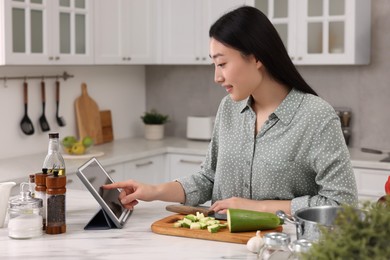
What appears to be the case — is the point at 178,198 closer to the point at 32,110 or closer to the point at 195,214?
the point at 195,214

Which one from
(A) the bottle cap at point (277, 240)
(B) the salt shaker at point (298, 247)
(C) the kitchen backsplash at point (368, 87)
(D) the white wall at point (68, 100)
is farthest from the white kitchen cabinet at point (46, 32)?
(B) the salt shaker at point (298, 247)

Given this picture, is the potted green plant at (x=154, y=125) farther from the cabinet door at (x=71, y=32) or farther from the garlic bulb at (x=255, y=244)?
the garlic bulb at (x=255, y=244)

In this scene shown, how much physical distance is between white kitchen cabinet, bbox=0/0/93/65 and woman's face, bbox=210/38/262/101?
1.85m

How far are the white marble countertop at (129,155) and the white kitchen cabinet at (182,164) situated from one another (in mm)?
39

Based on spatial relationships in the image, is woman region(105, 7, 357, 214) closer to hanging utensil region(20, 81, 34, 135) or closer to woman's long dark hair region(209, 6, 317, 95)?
woman's long dark hair region(209, 6, 317, 95)

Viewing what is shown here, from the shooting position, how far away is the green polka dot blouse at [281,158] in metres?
2.32

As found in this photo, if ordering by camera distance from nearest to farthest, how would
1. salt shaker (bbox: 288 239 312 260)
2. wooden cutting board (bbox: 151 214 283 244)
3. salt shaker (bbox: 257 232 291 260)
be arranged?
salt shaker (bbox: 288 239 312 260)
salt shaker (bbox: 257 232 291 260)
wooden cutting board (bbox: 151 214 283 244)

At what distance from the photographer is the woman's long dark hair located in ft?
7.75

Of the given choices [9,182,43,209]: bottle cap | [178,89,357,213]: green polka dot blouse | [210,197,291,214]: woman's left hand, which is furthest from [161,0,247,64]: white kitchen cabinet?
[9,182,43,209]: bottle cap

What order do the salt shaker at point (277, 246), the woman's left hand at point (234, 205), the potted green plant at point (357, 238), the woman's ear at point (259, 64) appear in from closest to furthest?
the potted green plant at point (357, 238) → the salt shaker at point (277, 246) → the woman's left hand at point (234, 205) → the woman's ear at point (259, 64)

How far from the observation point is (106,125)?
5199mm

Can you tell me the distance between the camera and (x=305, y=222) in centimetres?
171

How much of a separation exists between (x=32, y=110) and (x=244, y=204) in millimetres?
2587

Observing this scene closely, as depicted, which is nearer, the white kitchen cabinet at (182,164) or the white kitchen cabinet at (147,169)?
the white kitchen cabinet at (147,169)
